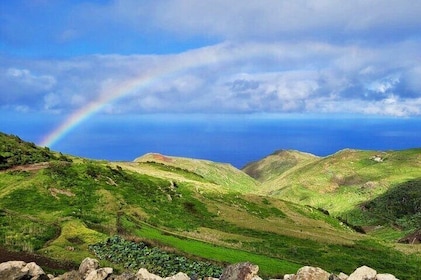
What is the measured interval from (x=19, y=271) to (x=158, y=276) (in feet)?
38.5

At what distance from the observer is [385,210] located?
643ft

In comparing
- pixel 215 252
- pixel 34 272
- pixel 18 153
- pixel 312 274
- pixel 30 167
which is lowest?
pixel 34 272

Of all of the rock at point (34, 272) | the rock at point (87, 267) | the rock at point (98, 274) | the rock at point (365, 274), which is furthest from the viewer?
the rock at point (87, 267)

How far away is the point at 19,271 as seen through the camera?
42.1 meters

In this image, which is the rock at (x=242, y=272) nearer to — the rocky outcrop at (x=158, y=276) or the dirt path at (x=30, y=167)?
the rocky outcrop at (x=158, y=276)

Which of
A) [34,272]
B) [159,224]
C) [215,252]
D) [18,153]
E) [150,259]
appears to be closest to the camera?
[34,272]

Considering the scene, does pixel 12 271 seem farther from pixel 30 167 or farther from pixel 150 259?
pixel 30 167

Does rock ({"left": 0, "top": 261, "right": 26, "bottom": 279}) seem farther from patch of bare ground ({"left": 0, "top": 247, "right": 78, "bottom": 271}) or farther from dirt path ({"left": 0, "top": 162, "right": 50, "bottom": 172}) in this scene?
dirt path ({"left": 0, "top": 162, "right": 50, "bottom": 172})

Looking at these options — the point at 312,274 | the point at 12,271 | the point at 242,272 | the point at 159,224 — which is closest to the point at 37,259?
the point at 12,271

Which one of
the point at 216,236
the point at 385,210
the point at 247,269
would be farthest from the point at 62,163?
the point at 385,210

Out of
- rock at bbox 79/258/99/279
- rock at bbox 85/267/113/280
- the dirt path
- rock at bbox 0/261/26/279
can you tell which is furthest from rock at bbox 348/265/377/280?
the dirt path

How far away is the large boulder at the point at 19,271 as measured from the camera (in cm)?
4166

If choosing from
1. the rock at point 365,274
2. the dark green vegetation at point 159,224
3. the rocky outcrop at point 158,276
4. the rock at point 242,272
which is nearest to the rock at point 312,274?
the rocky outcrop at point 158,276

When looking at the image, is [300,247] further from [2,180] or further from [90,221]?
[2,180]
